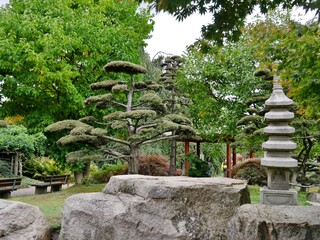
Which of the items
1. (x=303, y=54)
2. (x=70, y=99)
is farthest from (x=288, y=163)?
(x=70, y=99)

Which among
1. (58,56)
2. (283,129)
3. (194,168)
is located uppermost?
(58,56)

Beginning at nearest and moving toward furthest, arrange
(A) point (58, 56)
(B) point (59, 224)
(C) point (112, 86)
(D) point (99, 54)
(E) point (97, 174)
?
(B) point (59, 224)
(C) point (112, 86)
(A) point (58, 56)
(D) point (99, 54)
(E) point (97, 174)

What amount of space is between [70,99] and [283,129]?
24.6 ft

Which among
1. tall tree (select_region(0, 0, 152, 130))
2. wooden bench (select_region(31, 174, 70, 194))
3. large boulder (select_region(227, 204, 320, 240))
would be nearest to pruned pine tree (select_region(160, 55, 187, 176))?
tall tree (select_region(0, 0, 152, 130))

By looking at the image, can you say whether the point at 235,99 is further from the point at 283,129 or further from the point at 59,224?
the point at 59,224

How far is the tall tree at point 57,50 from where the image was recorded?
A: 37.7ft

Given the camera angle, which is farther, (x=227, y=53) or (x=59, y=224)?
(x=227, y=53)

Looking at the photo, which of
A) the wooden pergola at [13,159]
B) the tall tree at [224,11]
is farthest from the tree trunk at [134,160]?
the wooden pergola at [13,159]

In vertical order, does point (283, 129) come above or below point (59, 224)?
above

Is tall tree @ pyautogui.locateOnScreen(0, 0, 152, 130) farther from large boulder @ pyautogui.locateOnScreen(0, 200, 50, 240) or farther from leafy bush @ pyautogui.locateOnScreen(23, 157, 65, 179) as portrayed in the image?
leafy bush @ pyautogui.locateOnScreen(23, 157, 65, 179)

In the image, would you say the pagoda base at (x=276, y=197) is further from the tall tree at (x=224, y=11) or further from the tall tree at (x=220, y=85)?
the tall tree at (x=220, y=85)

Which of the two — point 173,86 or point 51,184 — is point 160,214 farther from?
point 173,86

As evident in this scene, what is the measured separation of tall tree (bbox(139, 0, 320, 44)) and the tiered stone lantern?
4.15 metres

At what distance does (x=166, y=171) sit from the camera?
1534 centimetres
